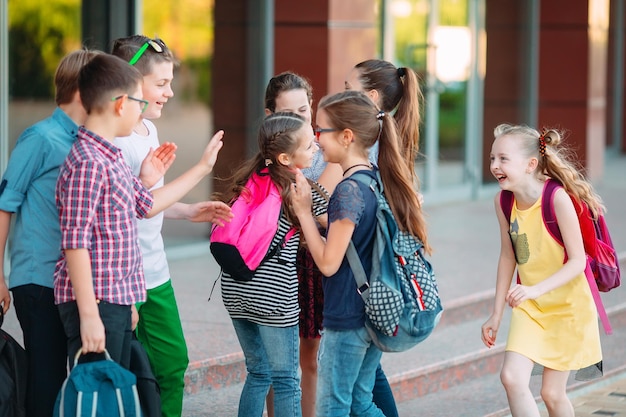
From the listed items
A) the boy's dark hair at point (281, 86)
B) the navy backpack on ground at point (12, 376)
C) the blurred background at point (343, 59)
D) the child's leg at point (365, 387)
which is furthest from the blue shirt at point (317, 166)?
the blurred background at point (343, 59)

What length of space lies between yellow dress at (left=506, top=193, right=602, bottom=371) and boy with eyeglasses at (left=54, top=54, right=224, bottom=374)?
156 centimetres

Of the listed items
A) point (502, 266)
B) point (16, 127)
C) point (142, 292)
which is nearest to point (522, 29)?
point (16, 127)

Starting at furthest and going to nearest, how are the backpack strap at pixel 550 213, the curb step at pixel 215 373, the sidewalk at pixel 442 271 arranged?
1. the sidewalk at pixel 442 271
2. the curb step at pixel 215 373
3. the backpack strap at pixel 550 213

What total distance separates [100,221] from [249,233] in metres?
0.74

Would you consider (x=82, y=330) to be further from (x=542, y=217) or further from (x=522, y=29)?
(x=522, y=29)

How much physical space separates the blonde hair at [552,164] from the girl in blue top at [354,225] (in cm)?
69

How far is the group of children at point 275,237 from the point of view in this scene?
11.0 ft

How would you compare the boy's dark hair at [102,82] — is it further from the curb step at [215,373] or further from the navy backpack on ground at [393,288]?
the curb step at [215,373]

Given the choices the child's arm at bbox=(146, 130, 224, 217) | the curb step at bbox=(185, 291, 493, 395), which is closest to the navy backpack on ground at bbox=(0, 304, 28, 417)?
the child's arm at bbox=(146, 130, 224, 217)

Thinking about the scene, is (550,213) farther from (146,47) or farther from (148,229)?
(146,47)

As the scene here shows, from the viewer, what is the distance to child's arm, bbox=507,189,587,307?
4.00m

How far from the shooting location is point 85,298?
3238 millimetres

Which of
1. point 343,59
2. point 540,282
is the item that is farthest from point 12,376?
point 343,59

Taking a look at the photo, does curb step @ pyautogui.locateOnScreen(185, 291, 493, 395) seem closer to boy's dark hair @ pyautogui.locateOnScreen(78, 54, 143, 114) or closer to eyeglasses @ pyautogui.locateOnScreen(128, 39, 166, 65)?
eyeglasses @ pyautogui.locateOnScreen(128, 39, 166, 65)
